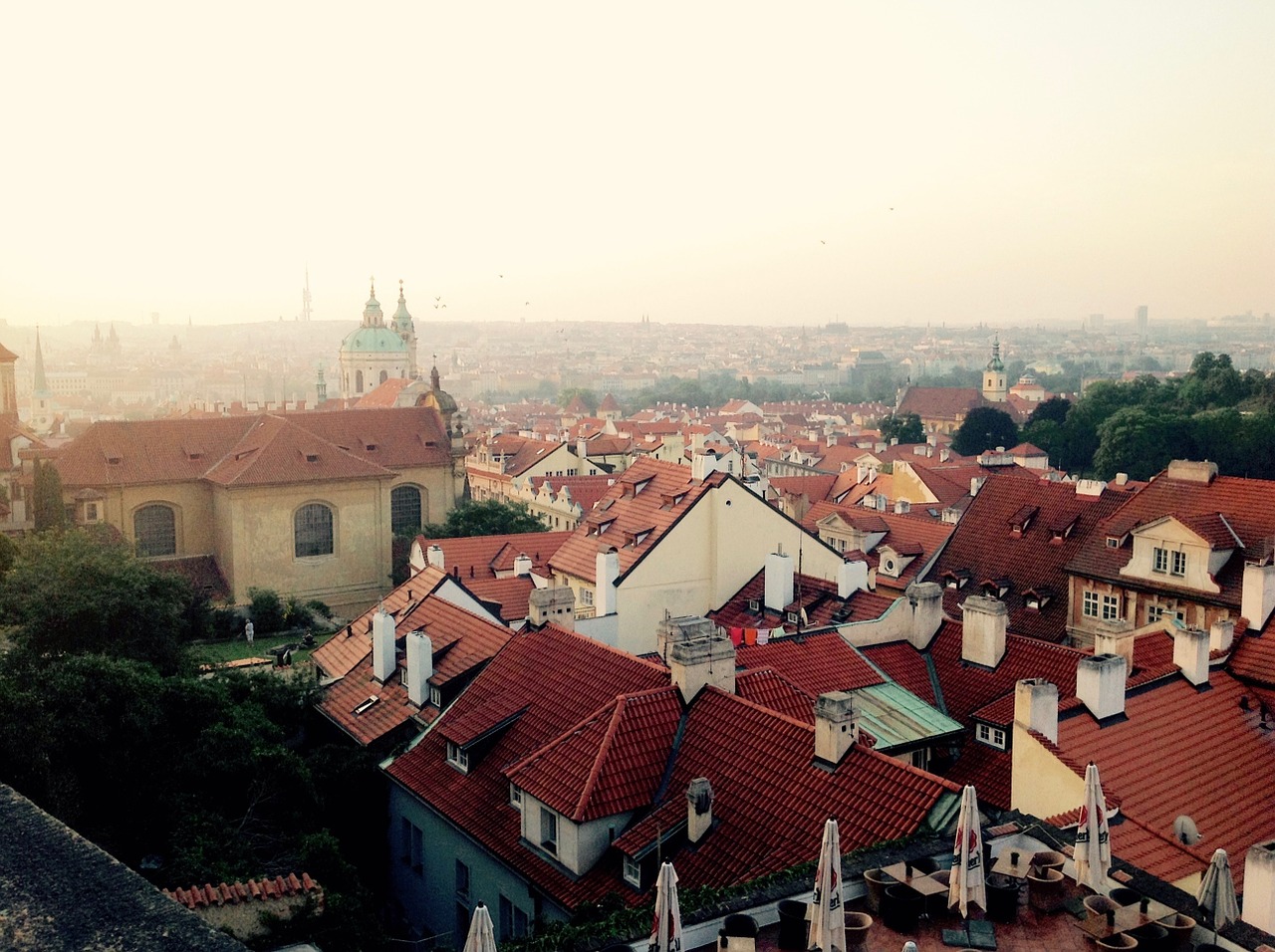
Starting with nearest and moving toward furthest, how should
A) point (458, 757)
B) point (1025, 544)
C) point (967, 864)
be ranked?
1. point (967, 864)
2. point (458, 757)
3. point (1025, 544)

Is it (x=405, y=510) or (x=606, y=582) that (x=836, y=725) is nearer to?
(x=606, y=582)

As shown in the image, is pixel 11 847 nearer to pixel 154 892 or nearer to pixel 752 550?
pixel 154 892

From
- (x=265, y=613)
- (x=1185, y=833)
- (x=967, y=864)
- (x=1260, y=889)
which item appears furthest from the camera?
(x=265, y=613)

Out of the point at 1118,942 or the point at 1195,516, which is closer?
the point at 1118,942

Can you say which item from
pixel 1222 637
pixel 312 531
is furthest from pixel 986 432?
pixel 1222 637

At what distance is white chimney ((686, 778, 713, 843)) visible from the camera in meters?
17.2

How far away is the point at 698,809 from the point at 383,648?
39.9ft

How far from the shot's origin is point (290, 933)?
53.2ft

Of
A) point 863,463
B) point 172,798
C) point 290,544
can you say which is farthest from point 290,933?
point 863,463

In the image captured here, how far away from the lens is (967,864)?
40.4 feet

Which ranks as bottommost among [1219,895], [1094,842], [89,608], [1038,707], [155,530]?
[155,530]

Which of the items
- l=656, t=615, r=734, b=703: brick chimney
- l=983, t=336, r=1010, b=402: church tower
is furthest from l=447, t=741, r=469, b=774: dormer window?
l=983, t=336, r=1010, b=402: church tower

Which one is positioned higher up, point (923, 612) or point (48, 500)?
point (923, 612)

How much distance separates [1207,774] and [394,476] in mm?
45812
